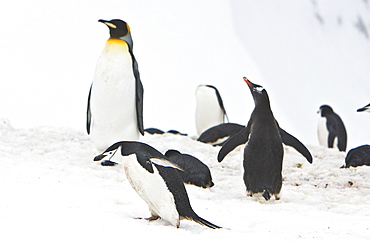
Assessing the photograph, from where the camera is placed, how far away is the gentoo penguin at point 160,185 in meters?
3.28

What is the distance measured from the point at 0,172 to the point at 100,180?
0.77 metres

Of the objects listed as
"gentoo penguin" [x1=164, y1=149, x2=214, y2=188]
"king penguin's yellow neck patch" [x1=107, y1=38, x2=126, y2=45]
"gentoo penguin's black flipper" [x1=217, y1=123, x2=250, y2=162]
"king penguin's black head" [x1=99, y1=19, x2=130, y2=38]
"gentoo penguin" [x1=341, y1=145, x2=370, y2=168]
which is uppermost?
"king penguin's black head" [x1=99, y1=19, x2=130, y2=38]

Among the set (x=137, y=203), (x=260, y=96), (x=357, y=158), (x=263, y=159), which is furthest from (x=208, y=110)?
(x=137, y=203)

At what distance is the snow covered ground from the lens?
2871 mm

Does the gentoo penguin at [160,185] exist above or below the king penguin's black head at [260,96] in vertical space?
below

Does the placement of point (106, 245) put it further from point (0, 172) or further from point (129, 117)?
point (129, 117)

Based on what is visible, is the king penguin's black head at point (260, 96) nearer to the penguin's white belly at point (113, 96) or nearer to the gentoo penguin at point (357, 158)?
the penguin's white belly at point (113, 96)

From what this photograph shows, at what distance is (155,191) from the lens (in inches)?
130

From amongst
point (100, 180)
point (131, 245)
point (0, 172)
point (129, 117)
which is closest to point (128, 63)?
point (129, 117)

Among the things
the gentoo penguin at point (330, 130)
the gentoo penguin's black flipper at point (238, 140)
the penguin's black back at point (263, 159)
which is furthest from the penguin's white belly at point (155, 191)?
the gentoo penguin at point (330, 130)

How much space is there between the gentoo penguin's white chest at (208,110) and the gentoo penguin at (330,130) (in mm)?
1989

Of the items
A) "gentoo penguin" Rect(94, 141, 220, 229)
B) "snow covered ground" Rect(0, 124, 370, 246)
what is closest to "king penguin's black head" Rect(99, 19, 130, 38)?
"snow covered ground" Rect(0, 124, 370, 246)

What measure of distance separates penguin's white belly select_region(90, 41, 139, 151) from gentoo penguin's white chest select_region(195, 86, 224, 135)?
4.62 meters

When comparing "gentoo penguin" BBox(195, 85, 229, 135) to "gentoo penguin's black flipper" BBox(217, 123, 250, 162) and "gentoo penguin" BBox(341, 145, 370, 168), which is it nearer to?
"gentoo penguin" BBox(341, 145, 370, 168)
